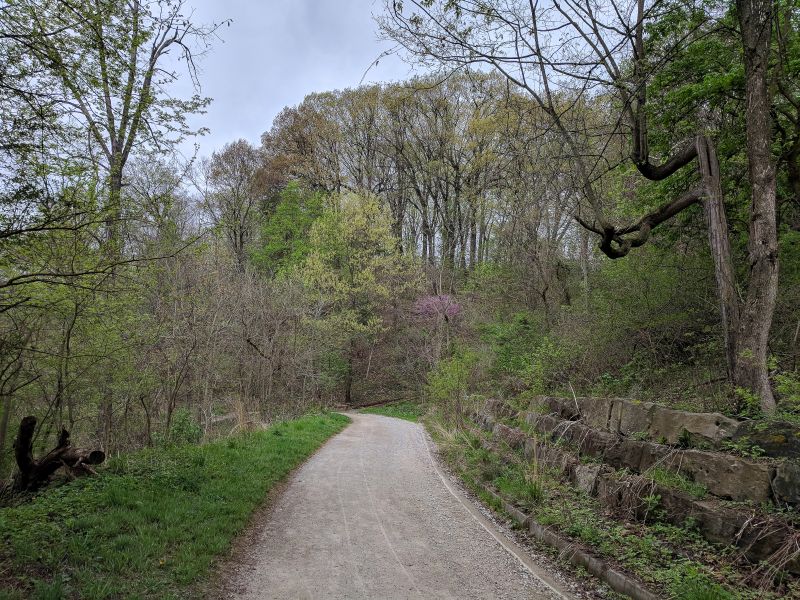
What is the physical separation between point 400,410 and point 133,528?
2014 cm

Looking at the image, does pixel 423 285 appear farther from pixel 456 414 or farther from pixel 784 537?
pixel 784 537

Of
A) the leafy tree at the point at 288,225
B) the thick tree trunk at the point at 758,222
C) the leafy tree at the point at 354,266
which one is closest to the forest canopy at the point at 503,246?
the thick tree trunk at the point at 758,222

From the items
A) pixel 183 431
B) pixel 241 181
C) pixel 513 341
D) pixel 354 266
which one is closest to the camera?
pixel 183 431

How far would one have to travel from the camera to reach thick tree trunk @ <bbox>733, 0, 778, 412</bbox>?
5.61 metres

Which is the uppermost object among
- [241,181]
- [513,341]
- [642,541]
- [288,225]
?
[241,181]

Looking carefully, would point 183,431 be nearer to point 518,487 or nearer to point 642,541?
point 518,487

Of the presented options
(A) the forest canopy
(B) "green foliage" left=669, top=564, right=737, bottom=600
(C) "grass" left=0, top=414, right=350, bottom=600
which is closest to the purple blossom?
(A) the forest canopy

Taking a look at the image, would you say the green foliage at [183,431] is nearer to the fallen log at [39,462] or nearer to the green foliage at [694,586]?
the fallen log at [39,462]

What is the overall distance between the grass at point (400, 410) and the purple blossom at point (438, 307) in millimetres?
4857

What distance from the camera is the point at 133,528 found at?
199 inches

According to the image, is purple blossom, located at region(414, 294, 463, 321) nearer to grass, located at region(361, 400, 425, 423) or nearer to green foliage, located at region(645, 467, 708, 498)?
grass, located at region(361, 400, 425, 423)

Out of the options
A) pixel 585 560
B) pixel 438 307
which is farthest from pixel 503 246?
pixel 585 560

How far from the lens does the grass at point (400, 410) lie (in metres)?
23.0

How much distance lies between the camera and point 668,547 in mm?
4738
